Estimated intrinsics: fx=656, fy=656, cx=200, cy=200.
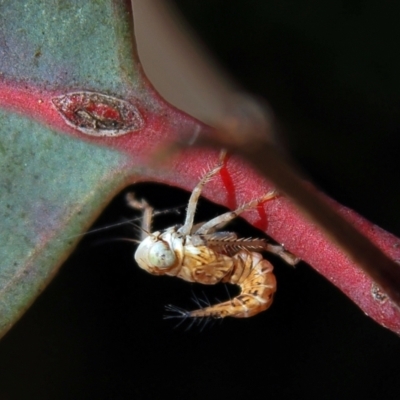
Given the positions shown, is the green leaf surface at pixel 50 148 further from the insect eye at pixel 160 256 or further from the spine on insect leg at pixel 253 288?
the spine on insect leg at pixel 253 288

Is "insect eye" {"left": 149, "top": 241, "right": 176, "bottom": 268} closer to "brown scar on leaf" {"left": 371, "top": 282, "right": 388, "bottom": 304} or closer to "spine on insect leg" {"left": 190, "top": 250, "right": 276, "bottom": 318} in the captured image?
"spine on insect leg" {"left": 190, "top": 250, "right": 276, "bottom": 318}

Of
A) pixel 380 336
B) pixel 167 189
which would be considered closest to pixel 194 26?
pixel 167 189

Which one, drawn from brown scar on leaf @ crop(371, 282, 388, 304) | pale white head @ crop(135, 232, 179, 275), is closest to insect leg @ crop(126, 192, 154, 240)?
pale white head @ crop(135, 232, 179, 275)

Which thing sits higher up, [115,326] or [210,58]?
[210,58]

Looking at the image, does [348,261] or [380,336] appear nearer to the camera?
[348,261]

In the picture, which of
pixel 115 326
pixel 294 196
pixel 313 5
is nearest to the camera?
pixel 294 196

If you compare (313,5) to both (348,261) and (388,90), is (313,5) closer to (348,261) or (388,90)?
(388,90)
